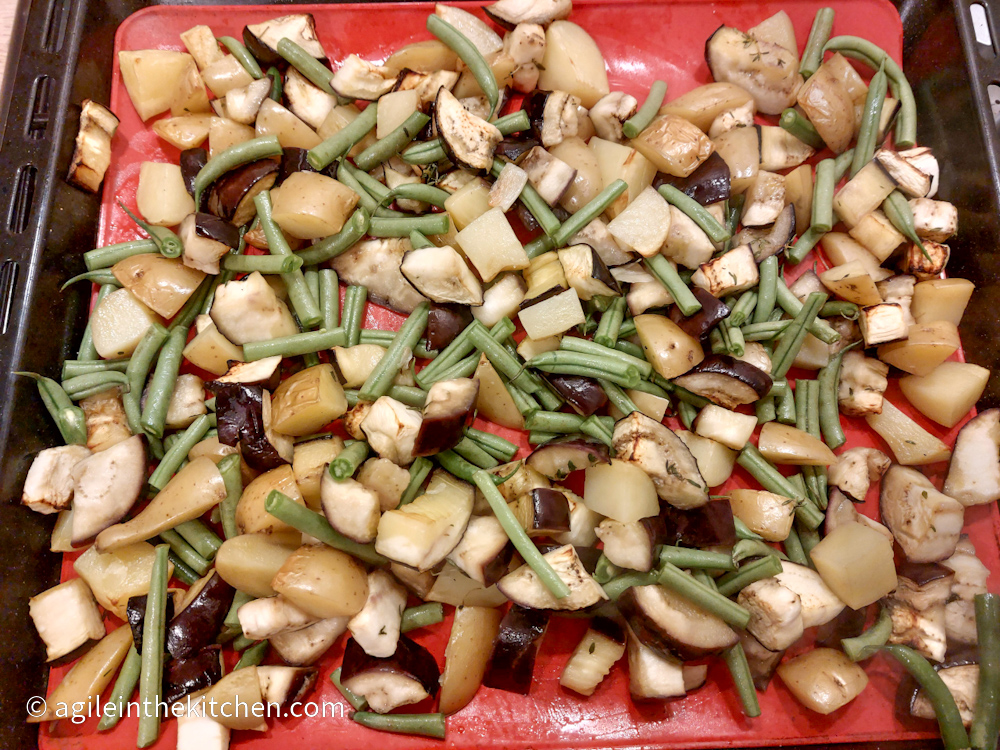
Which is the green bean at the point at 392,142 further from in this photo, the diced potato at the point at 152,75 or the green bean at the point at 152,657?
the green bean at the point at 152,657

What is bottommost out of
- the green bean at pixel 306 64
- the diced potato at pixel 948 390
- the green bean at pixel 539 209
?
the diced potato at pixel 948 390

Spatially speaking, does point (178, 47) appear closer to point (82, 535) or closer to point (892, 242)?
point (82, 535)

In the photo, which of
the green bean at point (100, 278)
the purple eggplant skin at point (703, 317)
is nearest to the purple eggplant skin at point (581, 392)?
the purple eggplant skin at point (703, 317)

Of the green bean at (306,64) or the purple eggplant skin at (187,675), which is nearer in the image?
the purple eggplant skin at (187,675)

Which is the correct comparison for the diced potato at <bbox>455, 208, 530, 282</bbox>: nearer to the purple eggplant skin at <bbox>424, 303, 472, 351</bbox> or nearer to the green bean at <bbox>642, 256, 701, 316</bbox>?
the purple eggplant skin at <bbox>424, 303, 472, 351</bbox>

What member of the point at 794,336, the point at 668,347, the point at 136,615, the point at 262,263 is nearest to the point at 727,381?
the point at 668,347

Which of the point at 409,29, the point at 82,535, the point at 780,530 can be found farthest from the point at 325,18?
the point at 780,530
